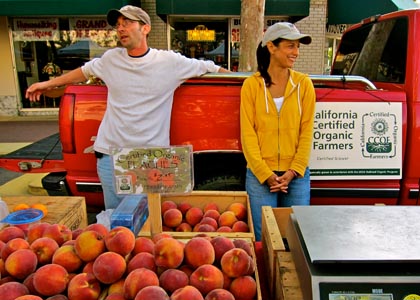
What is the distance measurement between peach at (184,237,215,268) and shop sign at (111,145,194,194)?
0.42m

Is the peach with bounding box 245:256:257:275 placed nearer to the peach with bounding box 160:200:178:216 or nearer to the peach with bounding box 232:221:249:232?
the peach with bounding box 232:221:249:232

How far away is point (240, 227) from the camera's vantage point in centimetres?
233

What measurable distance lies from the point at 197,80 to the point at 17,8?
8983 mm

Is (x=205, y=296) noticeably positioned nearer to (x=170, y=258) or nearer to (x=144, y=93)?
(x=170, y=258)

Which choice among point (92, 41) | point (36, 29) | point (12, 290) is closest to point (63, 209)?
point (12, 290)

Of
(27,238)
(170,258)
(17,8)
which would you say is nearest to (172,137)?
(27,238)

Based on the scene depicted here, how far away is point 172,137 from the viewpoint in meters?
3.26

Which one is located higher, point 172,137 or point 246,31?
point 246,31

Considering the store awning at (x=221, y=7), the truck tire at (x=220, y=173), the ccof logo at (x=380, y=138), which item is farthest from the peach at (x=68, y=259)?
the store awning at (x=221, y=7)

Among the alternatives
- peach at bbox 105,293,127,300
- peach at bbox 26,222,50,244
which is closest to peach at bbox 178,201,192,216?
peach at bbox 26,222,50,244

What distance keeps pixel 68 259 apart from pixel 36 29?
1234 centimetres

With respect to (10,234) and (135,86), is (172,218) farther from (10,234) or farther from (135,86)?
(135,86)

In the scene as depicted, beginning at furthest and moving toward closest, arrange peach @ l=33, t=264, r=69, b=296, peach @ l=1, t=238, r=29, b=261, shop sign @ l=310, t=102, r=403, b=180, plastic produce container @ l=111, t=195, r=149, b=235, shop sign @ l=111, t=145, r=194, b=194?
1. shop sign @ l=310, t=102, r=403, b=180
2. plastic produce container @ l=111, t=195, r=149, b=235
3. shop sign @ l=111, t=145, r=194, b=194
4. peach @ l=1, t=238, r=29, b=261
5. peach @ l=33, t=264, r=69, b=296

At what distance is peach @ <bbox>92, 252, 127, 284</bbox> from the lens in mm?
1508
